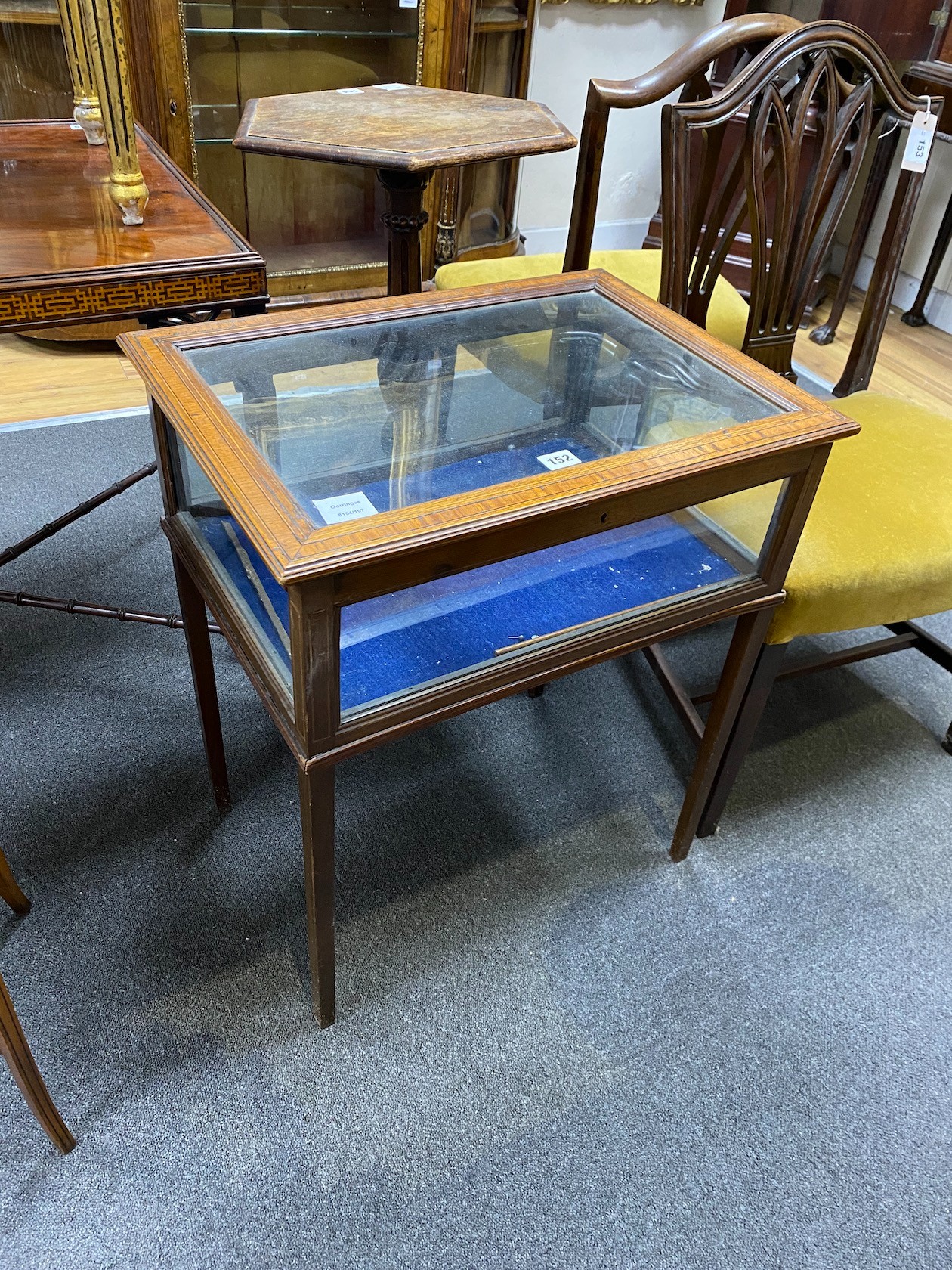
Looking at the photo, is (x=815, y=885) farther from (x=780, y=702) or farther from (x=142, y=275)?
(x=142, y=275)

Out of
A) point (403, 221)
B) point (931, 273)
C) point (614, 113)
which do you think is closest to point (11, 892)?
point (403, 221)

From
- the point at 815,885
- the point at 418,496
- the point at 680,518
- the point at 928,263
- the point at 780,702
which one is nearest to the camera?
the point at 418,496

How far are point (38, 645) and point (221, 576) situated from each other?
877mm

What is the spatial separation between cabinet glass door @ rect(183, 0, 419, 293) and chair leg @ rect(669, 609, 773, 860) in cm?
212

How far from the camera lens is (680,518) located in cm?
121

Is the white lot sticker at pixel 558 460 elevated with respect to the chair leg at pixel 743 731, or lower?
elevated

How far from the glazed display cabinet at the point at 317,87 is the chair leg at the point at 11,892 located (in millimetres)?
2054

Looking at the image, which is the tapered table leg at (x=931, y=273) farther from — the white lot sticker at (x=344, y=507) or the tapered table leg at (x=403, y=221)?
the white lot sticker at (x=344, y=507)

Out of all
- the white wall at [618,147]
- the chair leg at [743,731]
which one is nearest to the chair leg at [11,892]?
the chair leg at [743,731]

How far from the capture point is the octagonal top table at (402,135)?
4.67 ft

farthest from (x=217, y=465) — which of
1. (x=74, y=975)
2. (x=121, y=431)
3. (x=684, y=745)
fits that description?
(x=121, y=431)

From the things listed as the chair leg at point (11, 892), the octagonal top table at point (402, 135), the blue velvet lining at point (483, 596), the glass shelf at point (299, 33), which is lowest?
the chair leg at point (11, 892)

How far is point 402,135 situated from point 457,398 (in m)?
0.66

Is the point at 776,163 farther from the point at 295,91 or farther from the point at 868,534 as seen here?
the point at 295,91
